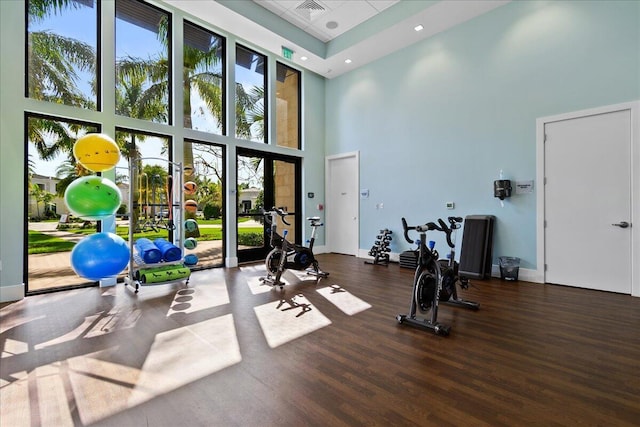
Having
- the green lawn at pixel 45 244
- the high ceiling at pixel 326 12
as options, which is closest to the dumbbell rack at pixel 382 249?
the high ceiling at pixel 326 12

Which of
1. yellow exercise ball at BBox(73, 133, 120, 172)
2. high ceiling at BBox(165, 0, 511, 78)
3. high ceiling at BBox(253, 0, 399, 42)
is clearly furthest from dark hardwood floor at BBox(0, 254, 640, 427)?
high ceiling at BBox(253, 0, 399, 42)

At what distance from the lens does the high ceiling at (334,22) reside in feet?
17.3

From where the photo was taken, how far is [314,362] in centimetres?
235

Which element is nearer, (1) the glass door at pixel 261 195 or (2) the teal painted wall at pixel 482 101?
(2) the teal painted wall at pixel 482 101

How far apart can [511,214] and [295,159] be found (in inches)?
190

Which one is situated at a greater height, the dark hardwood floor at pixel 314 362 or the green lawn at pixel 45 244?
the green lawn at pixel 45 244

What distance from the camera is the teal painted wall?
4.38 m

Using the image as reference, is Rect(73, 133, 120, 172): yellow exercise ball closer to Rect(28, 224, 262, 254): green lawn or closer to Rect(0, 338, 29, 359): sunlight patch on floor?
Rect(28, 224, 262, 254): green lawn

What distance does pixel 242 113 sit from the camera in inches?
261

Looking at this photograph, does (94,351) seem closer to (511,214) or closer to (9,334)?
(9,334)

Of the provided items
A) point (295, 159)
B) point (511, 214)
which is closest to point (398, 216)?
point (511, 214)

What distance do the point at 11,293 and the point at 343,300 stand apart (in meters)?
4.30

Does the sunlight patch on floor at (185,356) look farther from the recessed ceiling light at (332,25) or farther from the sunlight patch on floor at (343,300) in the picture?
the recessed ceiling light at (332,25)

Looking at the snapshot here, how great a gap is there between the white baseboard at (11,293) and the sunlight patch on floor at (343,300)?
3.93m
